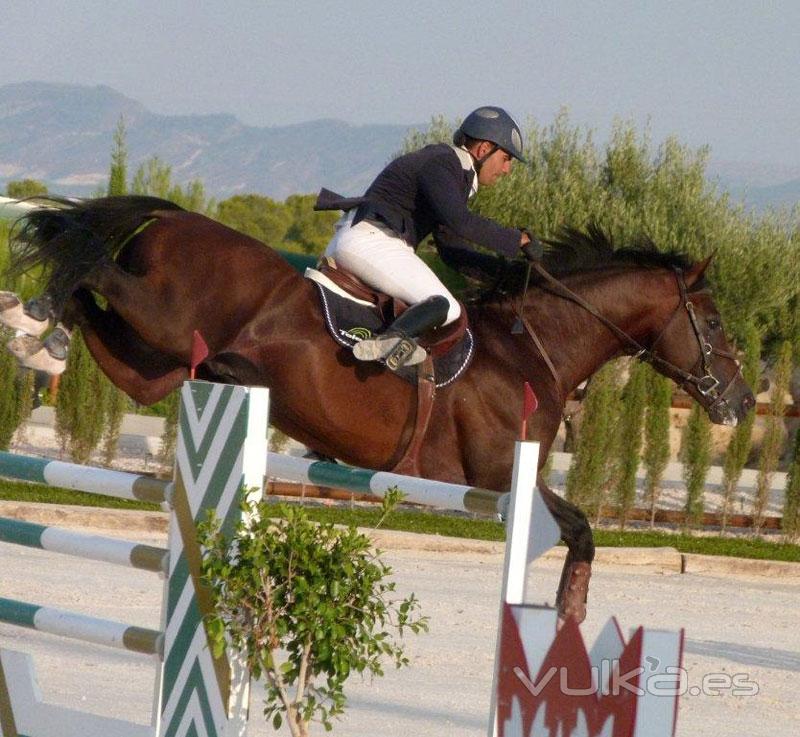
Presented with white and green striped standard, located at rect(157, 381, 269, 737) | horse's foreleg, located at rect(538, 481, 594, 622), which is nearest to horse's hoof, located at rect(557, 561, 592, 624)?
horse's foreleg, located at rect(538, 481, 594, 622)

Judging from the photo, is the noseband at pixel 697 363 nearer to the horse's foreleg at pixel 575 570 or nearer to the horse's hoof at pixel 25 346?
the horse's foreleg at pixel 575 570

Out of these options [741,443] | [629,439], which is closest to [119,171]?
[629,439]

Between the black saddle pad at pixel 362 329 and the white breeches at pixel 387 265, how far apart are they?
138 millimetres

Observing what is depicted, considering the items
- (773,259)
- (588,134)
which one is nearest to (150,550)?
(773,259)

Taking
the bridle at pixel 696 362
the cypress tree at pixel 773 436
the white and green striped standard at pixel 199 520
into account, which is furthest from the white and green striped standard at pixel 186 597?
the cypress tree at pixel 773 436

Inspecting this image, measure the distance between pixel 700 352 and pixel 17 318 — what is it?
134 inches

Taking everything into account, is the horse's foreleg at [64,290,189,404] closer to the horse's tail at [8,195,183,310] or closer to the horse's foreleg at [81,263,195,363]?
the horse's foreleg at [81,263,195,363]

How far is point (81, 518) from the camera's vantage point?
35.2 feet

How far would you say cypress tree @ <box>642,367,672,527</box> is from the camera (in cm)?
1480

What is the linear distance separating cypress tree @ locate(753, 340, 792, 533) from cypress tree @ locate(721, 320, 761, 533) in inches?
7.0

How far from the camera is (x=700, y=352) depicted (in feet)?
25.4

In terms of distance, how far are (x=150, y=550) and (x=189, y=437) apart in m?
0.36

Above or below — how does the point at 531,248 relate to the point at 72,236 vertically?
above

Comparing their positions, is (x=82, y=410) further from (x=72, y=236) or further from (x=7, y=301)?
(x=7, y=301)
